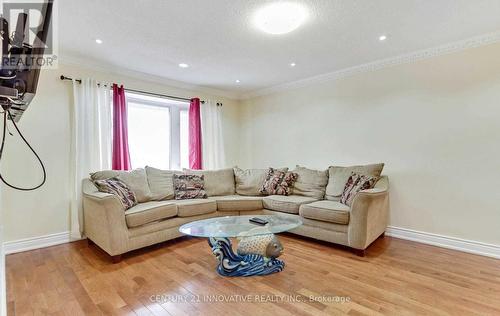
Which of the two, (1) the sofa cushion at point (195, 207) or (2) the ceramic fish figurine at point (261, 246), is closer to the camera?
(2) the ceramic fish figurine at point (261, 246)

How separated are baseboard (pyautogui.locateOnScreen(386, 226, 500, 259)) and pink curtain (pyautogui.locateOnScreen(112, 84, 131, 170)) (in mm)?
3646

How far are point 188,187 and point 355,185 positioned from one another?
7.17ft

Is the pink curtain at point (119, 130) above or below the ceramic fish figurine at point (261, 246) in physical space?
above

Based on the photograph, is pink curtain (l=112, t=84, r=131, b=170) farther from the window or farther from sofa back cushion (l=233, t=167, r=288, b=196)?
sofa back cushion (l=233, t=167, r=288, b=196)

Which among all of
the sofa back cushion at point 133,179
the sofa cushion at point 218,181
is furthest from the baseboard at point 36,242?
the sofa cushion at point 218,181

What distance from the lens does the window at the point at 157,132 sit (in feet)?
12.5

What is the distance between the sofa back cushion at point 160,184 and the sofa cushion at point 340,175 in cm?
214

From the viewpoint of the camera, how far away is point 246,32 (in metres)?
2.46

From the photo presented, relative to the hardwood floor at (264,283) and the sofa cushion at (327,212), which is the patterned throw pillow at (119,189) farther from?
the sofa cushion at (327,212)

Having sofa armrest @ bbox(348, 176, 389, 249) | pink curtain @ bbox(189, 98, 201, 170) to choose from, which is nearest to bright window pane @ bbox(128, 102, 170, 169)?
pink curtain @ bbox(189, 98, 201, 170)

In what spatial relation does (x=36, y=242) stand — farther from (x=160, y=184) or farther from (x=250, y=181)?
(x=250, y=181)

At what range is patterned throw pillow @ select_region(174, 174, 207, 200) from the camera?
3.47 metres

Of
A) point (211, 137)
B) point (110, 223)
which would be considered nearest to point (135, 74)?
point (211, 137)

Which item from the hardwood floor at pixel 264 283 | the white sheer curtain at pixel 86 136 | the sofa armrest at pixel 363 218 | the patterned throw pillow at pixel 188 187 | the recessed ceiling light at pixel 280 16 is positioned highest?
the recessed ceiling light at pixel 280 16
